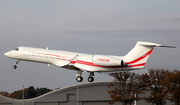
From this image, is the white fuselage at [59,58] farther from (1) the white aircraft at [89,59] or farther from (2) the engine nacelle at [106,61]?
(2) the engine nacelle at [106,61]

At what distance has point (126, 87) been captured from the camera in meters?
65.8

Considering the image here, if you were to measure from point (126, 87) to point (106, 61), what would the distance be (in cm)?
2927

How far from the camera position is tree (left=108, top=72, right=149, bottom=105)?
64812 millimetres

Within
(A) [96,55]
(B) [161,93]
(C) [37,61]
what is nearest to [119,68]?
(A) [96,55]

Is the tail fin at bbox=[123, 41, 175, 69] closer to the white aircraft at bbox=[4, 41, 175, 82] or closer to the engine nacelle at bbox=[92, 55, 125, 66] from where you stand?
the white aircraft at bbox=[4, 41, 175, 82]

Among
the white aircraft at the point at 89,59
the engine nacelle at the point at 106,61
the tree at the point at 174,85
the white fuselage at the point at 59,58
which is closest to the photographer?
the engine nacelle at the point at 106,61

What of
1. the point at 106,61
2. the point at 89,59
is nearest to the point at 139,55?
the point at 106,61

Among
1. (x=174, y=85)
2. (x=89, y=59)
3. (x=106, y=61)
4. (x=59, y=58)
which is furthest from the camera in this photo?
(x=174, y=85)

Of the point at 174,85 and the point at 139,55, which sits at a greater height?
the point at 139,55

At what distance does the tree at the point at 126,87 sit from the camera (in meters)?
64.8

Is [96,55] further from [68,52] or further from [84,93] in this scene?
[84,93]

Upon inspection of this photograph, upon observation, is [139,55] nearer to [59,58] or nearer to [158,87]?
[59,58]

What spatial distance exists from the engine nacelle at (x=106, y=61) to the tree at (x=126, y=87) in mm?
26613

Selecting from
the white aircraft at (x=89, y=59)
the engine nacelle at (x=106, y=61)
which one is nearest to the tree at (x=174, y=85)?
the white aircraft at (x=89, y=59)
